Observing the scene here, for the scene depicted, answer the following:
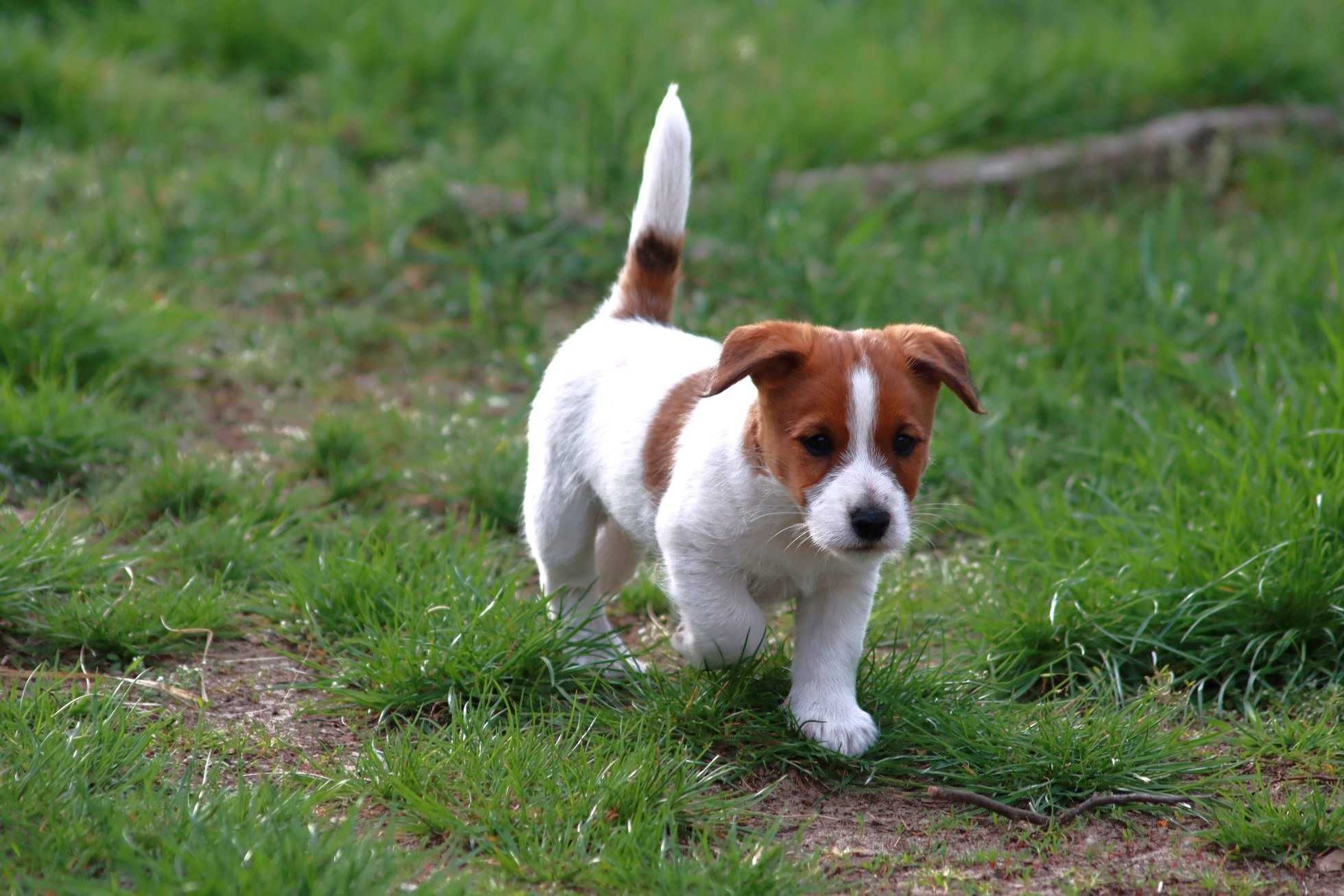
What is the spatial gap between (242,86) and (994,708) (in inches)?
259

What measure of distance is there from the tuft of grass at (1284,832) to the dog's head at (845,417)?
1.02 metres

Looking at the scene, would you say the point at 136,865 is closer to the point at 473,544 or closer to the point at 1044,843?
the point at 1044,843

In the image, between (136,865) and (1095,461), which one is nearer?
(136,865)

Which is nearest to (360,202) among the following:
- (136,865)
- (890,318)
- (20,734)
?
(890,318)

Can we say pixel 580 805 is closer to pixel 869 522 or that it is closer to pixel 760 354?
pixel 869 522

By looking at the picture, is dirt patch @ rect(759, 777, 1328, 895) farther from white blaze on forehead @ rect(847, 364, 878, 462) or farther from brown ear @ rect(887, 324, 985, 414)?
brown ear @ rect(887, 324, 985, 414)

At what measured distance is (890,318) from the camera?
656cm

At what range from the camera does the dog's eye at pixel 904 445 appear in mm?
3596

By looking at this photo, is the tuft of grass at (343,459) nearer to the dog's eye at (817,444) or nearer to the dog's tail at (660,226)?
the dog's tail at (660,226)

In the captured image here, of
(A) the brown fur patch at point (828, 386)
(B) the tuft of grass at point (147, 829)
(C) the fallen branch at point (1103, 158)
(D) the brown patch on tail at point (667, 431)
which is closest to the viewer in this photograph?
(B) the tuft of grass at point (147, 829)

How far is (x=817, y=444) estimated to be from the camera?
3.58m

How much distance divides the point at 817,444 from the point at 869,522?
24 cm

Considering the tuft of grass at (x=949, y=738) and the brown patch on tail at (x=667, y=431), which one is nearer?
the tuft of grass at (x=949, y=738)

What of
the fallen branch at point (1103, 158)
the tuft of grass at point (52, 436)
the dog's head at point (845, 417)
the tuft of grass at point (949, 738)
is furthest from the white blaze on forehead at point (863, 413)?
the fallen branch at point (1103, 158)
